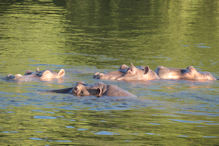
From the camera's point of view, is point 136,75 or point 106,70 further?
point 106,70

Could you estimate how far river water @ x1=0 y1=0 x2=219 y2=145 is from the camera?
8.27 m

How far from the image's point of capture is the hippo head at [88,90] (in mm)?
10648

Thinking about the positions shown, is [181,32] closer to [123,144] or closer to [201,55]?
[201,55]

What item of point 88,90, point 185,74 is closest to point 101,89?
point 88,90

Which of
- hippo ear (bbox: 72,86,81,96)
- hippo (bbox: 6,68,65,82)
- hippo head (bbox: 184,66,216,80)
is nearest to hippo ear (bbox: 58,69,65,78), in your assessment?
hippo (bbox: 6,68,65,82)

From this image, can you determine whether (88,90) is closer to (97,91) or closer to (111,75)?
(97,91)

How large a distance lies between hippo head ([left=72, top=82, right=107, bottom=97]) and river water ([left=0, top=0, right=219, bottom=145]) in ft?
0.74

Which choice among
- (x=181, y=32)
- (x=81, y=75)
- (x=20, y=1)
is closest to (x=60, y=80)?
(x=81, y=75)

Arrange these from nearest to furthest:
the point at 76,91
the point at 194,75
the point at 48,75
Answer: the point at 76,91
the point at 48,75
the point at 194,75

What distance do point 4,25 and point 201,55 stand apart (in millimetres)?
11095

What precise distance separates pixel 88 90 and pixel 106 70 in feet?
12.3

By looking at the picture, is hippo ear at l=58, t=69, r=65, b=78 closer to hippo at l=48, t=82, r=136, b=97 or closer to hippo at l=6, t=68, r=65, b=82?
hippo at l=6, t=68, r=65, b=82

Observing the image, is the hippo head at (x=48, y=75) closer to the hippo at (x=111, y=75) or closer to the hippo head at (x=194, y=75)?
the hippo at (x=111, y=75)

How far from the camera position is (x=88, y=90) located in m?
10.7
